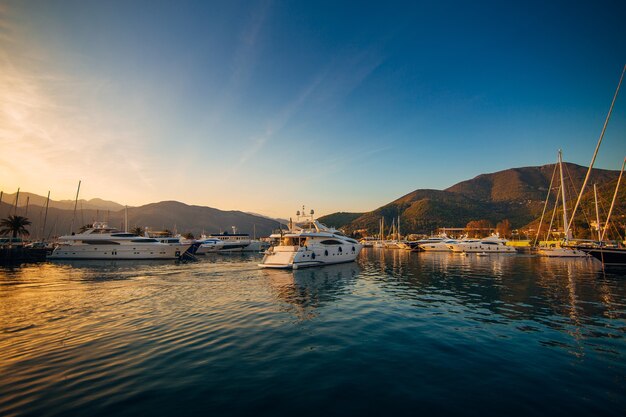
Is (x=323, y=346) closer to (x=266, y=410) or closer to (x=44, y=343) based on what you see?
(x=266, y=410)

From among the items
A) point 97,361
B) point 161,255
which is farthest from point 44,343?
point 161,255

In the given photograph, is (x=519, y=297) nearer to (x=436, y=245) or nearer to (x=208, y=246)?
(x=436, y=245)

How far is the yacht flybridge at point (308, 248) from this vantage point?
34125mm

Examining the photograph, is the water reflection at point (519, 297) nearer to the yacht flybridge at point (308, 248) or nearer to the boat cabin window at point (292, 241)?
the yacht flybridge at point (308, 248)

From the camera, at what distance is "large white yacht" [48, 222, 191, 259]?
161 ft

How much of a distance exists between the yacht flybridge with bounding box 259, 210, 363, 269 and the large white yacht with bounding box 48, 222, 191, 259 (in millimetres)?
28111

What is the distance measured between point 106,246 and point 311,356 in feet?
181

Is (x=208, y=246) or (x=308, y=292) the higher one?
(x=208, y=246)

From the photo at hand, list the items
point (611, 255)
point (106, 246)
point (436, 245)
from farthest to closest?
point (436, 245) < point (106, 246) < point (611, 255)

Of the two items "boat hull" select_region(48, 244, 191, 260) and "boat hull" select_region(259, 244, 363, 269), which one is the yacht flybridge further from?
"boat hull" select_region(48, 244, 191, 260)

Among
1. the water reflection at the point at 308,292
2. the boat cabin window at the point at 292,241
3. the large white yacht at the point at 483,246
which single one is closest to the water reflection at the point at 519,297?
the water reflection at the point at 308,292

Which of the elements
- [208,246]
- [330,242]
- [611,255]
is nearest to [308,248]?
[330,242]

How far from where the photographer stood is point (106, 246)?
162ft

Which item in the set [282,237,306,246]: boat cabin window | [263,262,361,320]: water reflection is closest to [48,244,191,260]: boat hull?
[282,237,306,246]: boat cabin window
